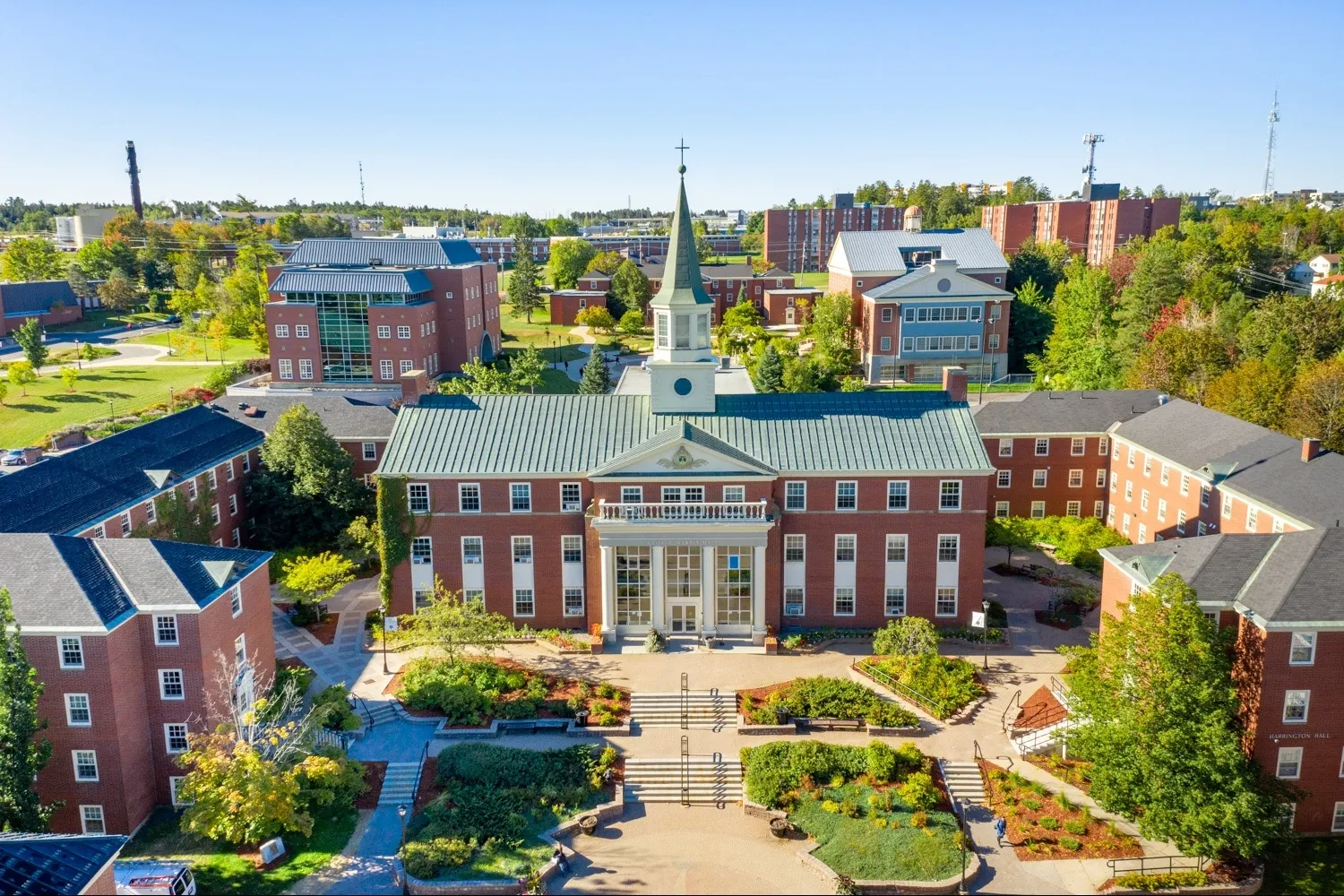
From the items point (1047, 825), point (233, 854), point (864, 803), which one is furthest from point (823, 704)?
point (233, 854)

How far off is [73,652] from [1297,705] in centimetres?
3998

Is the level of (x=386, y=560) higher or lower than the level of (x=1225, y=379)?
lower

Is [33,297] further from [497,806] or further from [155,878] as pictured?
[497,806]

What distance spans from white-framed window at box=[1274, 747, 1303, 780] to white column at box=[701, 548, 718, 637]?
74.3 feet

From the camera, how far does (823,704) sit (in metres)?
39.8

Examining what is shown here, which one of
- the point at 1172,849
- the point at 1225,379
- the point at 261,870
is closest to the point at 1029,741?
the point at 1172,849

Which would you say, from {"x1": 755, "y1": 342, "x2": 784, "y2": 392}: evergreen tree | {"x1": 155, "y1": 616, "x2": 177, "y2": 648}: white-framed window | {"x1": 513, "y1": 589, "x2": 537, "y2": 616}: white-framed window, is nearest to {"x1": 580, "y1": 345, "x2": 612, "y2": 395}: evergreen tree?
{"x1": 755, "y1": 342, "x2": 784, "y2": 392}: evergreen tree

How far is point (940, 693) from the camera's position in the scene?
132 feet

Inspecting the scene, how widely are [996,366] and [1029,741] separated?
224 feet

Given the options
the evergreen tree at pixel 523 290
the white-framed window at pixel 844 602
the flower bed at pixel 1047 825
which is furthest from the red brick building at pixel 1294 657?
the evergreen tree at pixel 523 290

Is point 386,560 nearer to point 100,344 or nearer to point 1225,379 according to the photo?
point 1225,379

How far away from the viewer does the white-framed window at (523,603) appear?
155 feet

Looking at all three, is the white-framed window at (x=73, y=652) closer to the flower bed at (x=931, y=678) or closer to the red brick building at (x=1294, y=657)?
the flower bed at (x=931, y=678)

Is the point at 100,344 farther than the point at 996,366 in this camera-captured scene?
Yes
